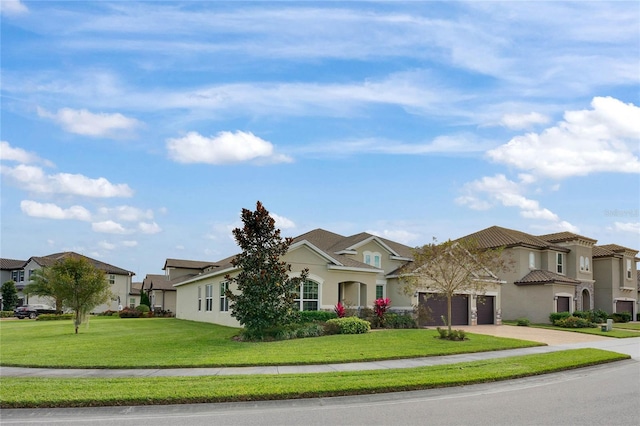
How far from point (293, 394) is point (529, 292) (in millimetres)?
35111

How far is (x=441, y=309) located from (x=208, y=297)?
15.3 m

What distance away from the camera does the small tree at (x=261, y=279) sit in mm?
23203

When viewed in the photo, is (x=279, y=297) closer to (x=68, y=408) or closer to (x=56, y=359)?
(x=56, y=359)

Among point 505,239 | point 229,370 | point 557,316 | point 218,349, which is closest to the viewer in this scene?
point 229,370

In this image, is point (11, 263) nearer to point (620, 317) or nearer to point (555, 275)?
point (555, 275)

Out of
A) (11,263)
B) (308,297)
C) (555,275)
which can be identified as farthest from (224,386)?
(11,263)

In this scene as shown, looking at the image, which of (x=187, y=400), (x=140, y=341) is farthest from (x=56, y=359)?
(x=187, y=400)

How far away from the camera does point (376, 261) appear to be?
37969mm

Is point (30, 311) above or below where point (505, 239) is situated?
below

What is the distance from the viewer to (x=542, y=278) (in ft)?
138

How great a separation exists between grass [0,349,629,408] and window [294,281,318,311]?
13.8 metres

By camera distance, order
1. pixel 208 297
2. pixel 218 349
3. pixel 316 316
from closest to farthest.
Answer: pixel 218 349
pixel 316 316
pixel 208 297

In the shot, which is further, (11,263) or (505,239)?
(11,263)

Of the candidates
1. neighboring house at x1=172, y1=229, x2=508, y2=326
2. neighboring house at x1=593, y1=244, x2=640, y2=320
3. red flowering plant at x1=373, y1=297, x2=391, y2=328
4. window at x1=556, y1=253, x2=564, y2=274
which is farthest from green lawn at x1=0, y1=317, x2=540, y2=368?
neighboring house at x1=593, y1=244, x2=640, y2=320
